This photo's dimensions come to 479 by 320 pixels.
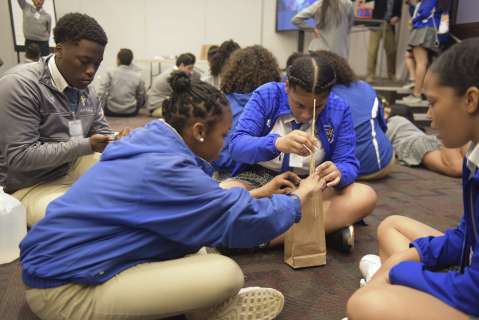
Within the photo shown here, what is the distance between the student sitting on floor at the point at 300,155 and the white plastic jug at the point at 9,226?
35.3 inches

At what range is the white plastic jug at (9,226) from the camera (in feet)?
5.81

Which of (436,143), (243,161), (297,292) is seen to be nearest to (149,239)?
(297,292)

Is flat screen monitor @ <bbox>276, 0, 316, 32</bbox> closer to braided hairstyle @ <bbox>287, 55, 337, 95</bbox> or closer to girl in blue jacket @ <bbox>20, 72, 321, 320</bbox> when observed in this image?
braided hairstyle @ <bbox>287, 55, 337, 95</bbox>

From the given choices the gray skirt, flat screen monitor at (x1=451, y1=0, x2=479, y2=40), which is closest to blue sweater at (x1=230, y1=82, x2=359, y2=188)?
the gray skirt

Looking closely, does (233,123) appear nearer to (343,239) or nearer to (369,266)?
(343,239)

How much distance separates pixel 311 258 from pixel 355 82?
56.3 inches

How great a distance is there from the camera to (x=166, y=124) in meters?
1.19

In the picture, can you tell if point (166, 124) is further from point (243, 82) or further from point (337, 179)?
point (243, 82)

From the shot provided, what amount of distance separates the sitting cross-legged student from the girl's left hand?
919 millimetres

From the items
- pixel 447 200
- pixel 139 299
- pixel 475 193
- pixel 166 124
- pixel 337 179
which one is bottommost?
pixel 447 200

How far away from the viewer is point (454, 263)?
3.96 feet

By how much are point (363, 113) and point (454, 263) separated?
1668 millimetres

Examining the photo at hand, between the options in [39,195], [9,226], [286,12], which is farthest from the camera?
[286,12]

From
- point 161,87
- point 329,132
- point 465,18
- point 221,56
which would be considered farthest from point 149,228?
point 465,18
